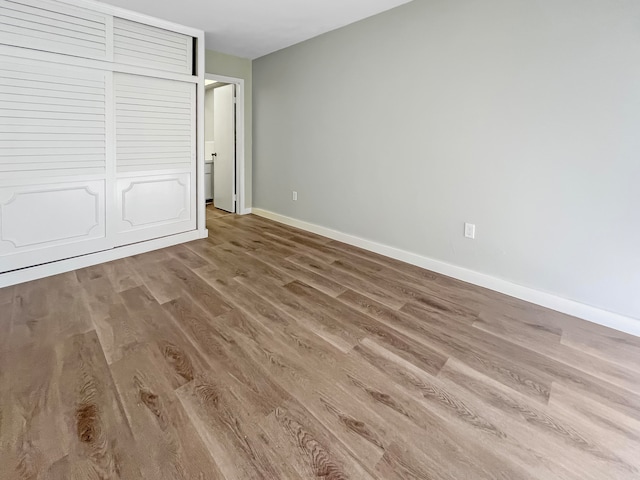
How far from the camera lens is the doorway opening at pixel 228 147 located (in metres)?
5.10

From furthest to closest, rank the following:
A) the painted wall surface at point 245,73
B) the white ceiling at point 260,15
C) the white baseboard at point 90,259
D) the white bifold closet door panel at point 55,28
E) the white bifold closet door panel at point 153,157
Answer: the painted wall surface at point 245,73 < the white bifold closet door panel at point 153,157 < the white ceiling at point 260,15 < the white baseboard at point 90,259 < the white bifold closet door panel at point 55,28

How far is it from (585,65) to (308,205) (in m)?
3.09

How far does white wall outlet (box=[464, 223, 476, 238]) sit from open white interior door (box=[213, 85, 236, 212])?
12.1ft

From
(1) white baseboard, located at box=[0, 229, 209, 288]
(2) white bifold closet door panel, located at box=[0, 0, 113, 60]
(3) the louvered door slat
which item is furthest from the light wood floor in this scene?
(2) white bifold closet door panel, located at box=[0, 0, 113, 60]

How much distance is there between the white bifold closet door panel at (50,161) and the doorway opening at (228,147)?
207 centimetres

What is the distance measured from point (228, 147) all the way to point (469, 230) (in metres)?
3.98

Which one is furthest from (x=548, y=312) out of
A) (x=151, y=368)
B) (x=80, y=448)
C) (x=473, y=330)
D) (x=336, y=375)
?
(x=80, y=448)

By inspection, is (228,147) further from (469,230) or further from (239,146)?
(469,230)

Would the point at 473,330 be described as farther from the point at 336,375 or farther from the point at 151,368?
the point at 151,368

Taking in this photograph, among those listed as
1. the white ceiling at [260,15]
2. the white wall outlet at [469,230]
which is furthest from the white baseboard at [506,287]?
the white ceiling at [260,15]

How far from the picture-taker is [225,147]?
5.48m

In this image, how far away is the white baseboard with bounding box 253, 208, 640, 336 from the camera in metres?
2.31

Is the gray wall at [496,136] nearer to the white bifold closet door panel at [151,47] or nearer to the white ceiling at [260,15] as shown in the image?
the white ceiling at [260,15]

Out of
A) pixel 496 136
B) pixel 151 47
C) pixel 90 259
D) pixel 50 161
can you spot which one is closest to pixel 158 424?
pixel 90 259
